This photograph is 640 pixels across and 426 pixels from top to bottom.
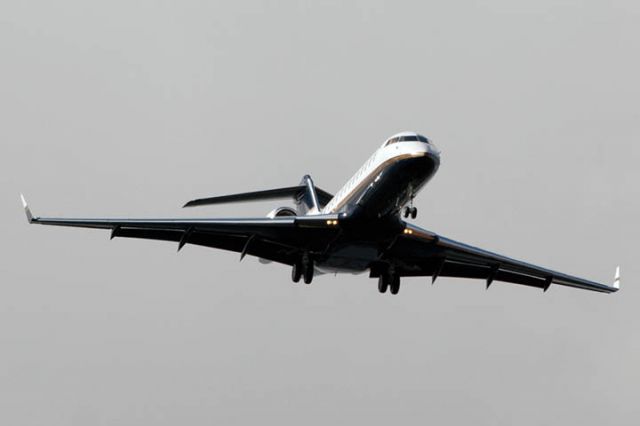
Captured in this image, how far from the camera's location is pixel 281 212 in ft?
130

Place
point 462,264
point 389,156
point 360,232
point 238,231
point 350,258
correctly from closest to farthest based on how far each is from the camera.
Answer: point 389,156 < point 360,232 < point 350,258 < point 238,231 < point 462,264

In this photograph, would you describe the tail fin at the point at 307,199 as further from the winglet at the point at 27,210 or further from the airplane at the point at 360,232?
the winglet at the point at 27,210

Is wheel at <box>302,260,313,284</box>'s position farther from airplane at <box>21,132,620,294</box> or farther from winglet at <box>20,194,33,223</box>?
winglet at <box>20,194,33,223</box>

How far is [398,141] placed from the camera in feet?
114

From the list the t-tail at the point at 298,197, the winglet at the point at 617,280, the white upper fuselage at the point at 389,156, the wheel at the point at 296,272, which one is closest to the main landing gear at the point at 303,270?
the wheel at the point at 296,272

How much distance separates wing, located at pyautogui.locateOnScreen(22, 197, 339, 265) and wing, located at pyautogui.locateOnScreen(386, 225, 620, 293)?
297 cm

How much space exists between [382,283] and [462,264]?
3.94m

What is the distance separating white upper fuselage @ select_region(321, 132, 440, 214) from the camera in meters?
34.0

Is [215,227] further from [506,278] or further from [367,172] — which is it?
[506,278]

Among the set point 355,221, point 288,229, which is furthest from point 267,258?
point 355,221

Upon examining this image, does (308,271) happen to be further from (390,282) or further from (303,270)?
(390,282)

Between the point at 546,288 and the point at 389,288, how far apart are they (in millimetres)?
7130

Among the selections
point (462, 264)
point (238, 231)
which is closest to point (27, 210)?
point (238, 231)

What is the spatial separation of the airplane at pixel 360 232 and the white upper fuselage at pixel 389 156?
0.03 metres
